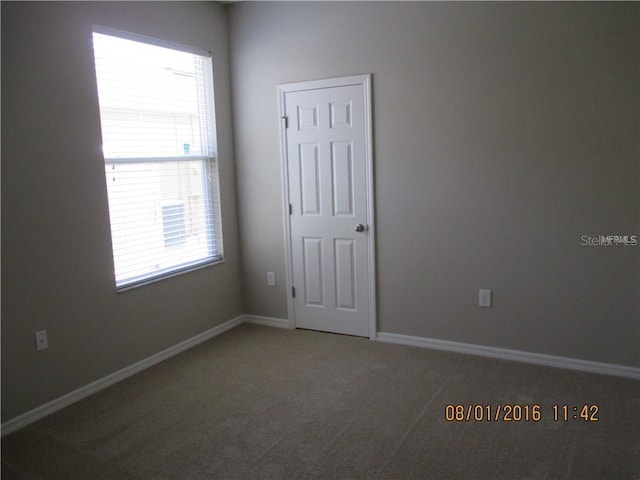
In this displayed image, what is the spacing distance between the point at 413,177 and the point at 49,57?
2.41 meters

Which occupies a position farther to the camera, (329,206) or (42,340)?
(329,206)

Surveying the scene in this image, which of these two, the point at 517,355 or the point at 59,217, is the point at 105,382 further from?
the point at 517,355

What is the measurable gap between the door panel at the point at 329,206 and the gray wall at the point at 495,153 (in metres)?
0.14

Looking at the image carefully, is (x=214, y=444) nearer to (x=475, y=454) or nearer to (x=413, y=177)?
(x=475, y=454)

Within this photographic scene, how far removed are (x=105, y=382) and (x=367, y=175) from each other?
2.29m

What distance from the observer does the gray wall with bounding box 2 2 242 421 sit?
293 cm

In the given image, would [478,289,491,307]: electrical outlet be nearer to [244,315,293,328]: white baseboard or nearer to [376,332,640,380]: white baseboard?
[376,332,640,380]: white baseboard

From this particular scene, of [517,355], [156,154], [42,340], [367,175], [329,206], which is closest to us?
[42,340]

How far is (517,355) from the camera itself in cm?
367

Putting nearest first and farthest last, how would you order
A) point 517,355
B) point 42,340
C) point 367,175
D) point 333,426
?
point 333,426, point 42,340, point 517,355, point 367,175

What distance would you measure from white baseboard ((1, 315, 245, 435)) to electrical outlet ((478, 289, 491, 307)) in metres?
2.07

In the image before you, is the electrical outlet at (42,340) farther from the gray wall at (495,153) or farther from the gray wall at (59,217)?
the gray wall at (495,153)

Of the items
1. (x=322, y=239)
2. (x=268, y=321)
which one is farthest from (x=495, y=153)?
(x=268, y=321)

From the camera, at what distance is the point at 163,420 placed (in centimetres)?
304
